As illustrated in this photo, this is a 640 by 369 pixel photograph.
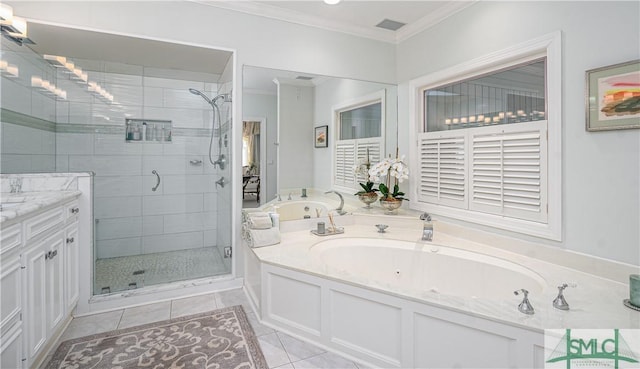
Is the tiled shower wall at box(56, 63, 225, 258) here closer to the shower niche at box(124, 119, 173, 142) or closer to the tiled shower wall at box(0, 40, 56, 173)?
the shower niche at box(124, 119, 173, 142)

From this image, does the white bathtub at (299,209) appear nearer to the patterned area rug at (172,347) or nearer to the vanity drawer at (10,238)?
the patterned area rug at (172,347)

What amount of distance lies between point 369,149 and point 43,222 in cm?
278

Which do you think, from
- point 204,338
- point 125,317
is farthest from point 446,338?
point 125,317

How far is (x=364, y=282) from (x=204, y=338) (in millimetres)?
1174

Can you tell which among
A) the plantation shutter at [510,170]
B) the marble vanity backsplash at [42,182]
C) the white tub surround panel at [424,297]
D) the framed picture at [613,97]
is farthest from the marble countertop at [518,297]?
the marble vanity backsplash at [42,182]

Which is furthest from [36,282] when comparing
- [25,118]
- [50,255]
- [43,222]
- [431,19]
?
[431,19]

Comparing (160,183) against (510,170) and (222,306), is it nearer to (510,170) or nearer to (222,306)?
(222,306)

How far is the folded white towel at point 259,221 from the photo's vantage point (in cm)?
260

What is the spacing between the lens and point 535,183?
2.25m

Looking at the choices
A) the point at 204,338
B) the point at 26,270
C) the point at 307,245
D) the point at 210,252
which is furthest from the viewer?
the point at 210,252

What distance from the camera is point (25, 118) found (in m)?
2.74

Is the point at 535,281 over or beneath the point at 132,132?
beneath

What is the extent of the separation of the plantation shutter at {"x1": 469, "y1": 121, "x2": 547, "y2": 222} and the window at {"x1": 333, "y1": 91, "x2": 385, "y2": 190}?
3.44ft

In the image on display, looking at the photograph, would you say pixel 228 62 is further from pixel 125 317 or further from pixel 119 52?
pixel 125 317
